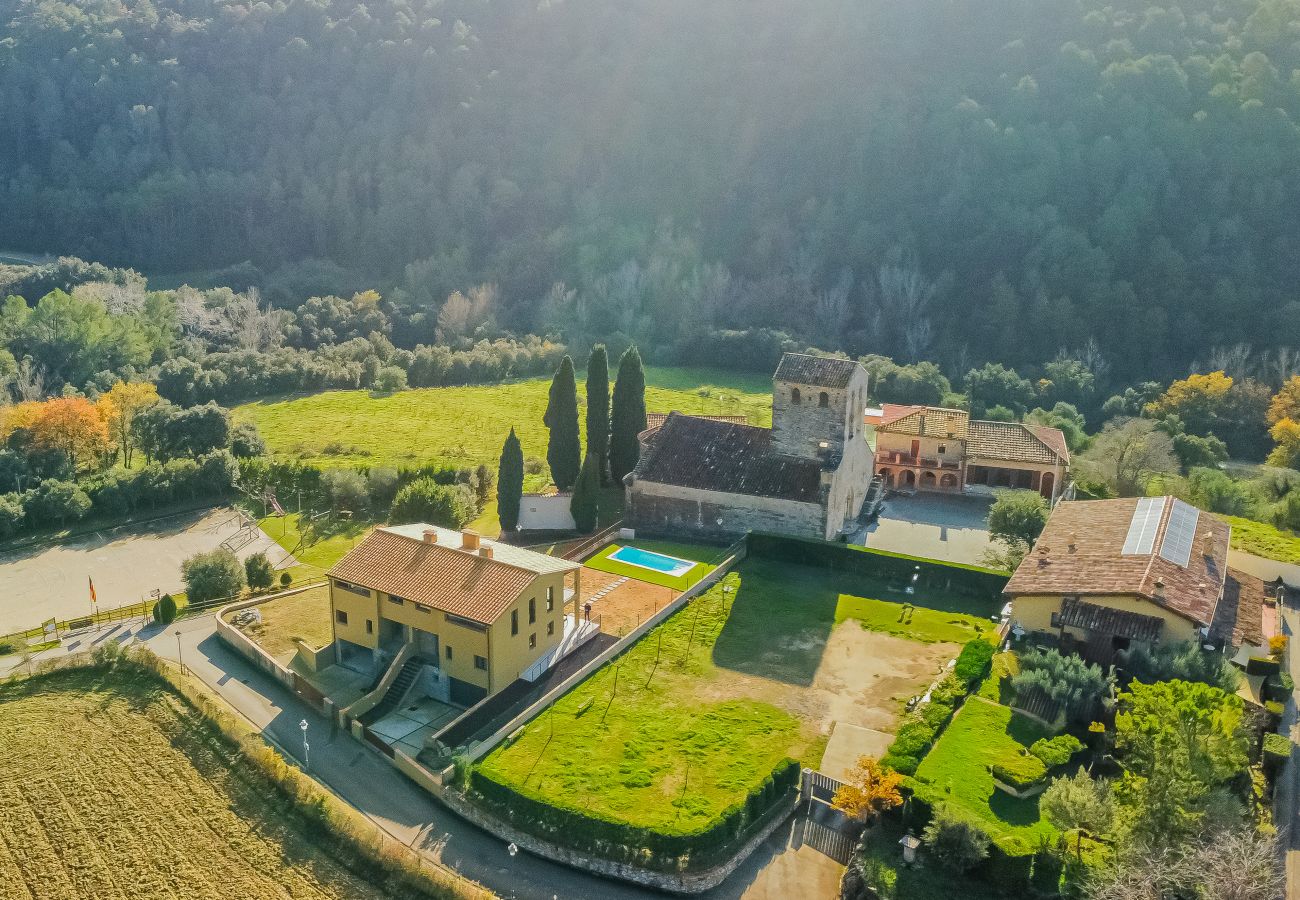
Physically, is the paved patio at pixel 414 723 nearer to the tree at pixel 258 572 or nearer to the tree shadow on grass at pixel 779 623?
the tree shadow on grass at pixel 779 623

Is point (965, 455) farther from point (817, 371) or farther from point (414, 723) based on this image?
point (414, 723)

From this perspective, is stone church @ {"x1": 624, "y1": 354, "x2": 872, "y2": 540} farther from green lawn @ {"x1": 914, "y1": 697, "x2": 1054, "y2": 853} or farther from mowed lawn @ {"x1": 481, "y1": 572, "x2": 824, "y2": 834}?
green lawn @ {"x1": 914, "y1": 697, "x2": 1054, "y2": 853}

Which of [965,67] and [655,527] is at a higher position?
[965,67]

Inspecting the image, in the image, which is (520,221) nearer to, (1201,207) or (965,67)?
(965,67)

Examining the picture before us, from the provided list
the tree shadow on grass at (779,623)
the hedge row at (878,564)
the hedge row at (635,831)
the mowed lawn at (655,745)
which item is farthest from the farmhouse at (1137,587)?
the hedge row at (635,831)

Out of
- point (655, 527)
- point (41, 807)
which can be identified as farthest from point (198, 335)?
point (41, 807)

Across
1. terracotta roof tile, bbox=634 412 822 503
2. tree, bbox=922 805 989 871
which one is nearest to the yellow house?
terracotta roof tile, bbox=634 412 822 503

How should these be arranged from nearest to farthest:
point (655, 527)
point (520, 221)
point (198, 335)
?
point (655, 527)
point (198, 335)
point (520, 221)
